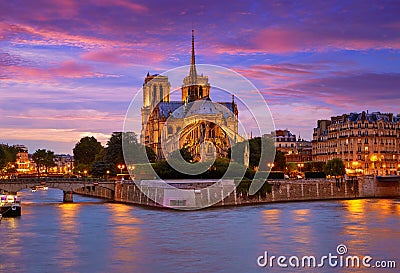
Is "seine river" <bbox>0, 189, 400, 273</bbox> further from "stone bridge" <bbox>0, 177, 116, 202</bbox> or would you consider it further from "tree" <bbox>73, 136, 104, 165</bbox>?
"tree" <bbox>73, 136, 104, 165</bbox>

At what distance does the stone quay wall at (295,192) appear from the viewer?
60.3 m

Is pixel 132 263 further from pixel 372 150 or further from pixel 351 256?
pixel 372 150

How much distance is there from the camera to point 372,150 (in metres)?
97.1

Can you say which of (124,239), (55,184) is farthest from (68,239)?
(55,184)

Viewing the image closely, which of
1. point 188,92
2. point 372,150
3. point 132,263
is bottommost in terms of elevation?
point 132,263

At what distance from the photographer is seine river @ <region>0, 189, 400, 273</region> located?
30297mm

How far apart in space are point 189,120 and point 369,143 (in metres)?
35.8

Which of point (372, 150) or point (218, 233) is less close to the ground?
point (372, 150)

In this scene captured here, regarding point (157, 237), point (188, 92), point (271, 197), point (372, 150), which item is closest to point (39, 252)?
point (157, 237)

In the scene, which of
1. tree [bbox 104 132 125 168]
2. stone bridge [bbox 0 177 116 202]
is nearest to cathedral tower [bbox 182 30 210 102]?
tree [bbox 104 132 125 168]

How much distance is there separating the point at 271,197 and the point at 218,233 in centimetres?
2546

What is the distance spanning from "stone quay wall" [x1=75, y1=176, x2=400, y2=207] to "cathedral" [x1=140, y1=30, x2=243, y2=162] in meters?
→ 24.3

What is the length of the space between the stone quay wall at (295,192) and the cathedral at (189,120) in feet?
79.8

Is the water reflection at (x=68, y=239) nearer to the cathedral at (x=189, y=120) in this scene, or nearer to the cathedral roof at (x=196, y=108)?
the cathedral at (x=189, y=120)
